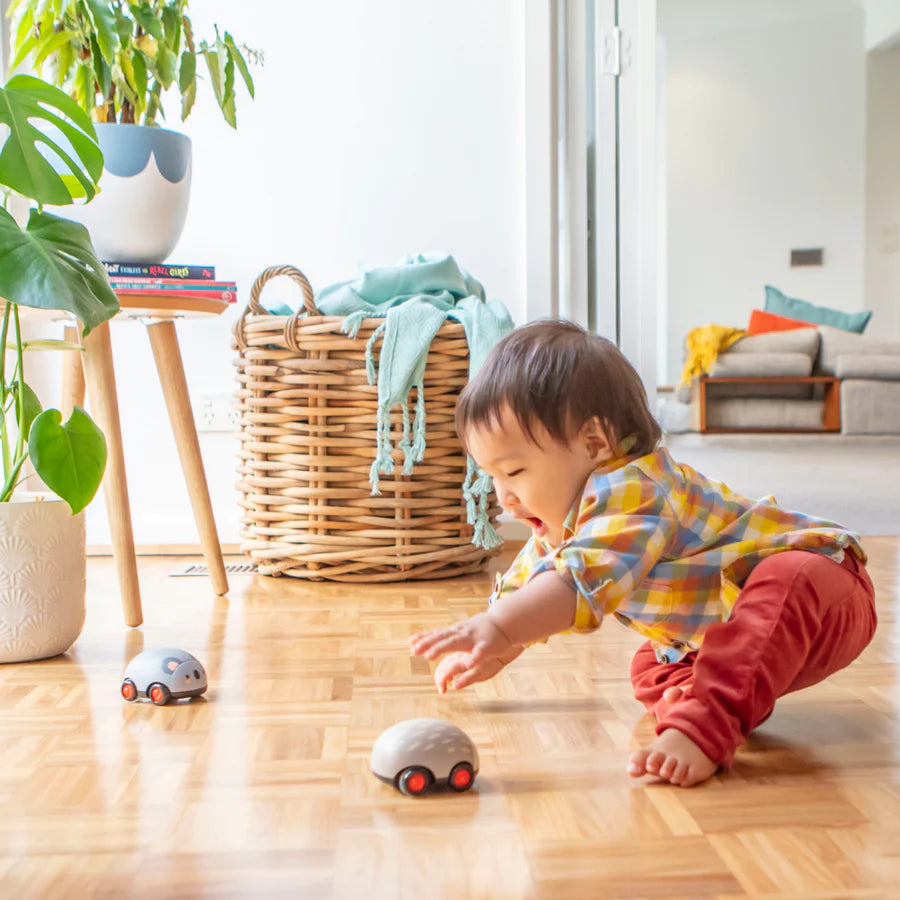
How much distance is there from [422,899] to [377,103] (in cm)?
191

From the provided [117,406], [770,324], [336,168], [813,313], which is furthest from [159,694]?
[813,313]

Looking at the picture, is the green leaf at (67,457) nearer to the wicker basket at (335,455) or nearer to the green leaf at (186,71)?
the wicker basket at (335,455)

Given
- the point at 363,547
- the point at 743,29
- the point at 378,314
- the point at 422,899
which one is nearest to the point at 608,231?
the point at 378,314

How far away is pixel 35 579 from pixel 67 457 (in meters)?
0.24

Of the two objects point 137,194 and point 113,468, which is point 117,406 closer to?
point 113,468

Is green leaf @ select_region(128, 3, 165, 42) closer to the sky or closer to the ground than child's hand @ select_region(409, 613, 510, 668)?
closer to the sky

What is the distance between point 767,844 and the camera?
65 centimetres

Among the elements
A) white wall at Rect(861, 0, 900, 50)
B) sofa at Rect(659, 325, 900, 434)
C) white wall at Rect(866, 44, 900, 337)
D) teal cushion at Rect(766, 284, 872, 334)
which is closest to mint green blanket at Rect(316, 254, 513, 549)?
sofa at Rect(659, 325, 900, 434)

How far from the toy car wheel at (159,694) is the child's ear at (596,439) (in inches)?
18.7

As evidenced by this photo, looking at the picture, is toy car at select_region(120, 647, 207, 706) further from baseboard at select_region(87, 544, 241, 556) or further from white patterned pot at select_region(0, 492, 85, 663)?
baseboard at select_region(87, 544, 241, 556)

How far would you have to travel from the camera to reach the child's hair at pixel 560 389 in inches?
33.6

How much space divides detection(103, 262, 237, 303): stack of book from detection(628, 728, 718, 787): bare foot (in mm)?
1005

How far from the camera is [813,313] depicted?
16.9 feet

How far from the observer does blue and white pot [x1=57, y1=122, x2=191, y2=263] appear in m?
1.58
